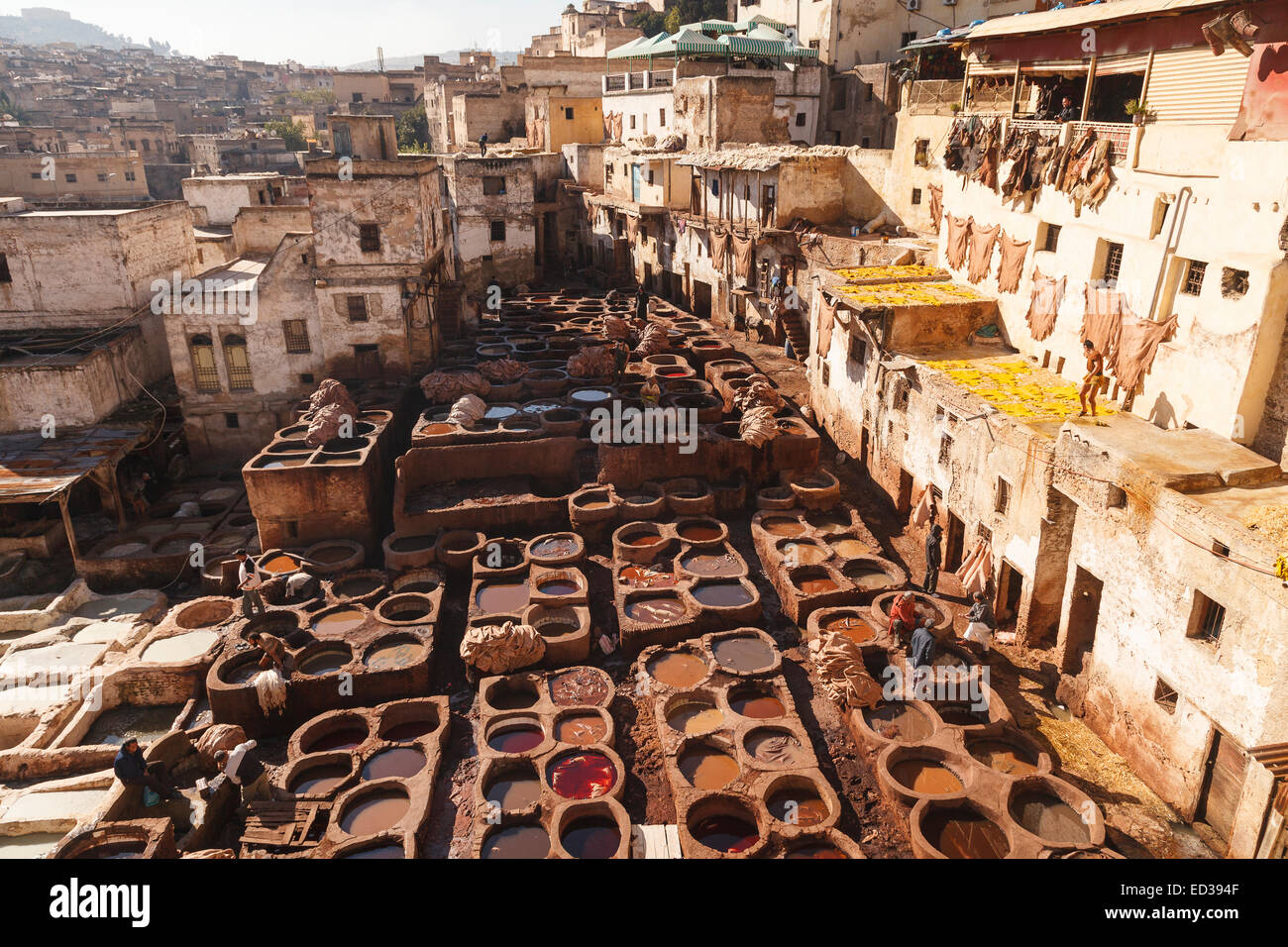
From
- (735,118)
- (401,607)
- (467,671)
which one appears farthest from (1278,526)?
(735,118)

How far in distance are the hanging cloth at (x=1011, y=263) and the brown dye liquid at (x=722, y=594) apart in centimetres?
985

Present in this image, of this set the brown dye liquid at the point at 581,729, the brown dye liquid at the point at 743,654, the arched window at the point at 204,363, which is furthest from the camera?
the arched window at the point at 204,363

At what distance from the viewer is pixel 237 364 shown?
1009 inches

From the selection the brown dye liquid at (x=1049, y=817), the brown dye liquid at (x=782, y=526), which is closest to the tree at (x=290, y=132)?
the brown dye liquid at (x=782, y=526)

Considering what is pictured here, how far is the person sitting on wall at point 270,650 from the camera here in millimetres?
15234

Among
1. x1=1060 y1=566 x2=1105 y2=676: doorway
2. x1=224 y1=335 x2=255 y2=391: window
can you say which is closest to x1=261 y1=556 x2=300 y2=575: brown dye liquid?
x1=224 y1=335 x2=255 y2=391: window

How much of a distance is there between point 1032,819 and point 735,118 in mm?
30762

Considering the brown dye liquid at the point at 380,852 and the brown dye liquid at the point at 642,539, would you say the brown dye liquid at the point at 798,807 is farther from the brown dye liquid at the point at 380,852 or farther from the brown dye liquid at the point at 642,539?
the brown dye liquid at the point at 642,539

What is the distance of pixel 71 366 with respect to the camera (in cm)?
2275

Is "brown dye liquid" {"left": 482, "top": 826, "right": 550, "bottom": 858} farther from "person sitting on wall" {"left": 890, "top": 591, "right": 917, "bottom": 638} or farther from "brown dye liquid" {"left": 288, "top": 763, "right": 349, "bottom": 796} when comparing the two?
"person sitting on wall" {"left": 890, "top": 591, "right": 917, "bottom": 638}

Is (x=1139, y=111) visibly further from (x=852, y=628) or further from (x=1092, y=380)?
(x=852, y=628)

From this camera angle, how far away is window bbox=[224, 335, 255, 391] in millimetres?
25484

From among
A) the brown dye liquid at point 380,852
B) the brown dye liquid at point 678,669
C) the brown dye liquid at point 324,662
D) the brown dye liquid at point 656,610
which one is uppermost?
the brown dye liquid at point 656,610

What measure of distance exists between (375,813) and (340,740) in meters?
2.28
